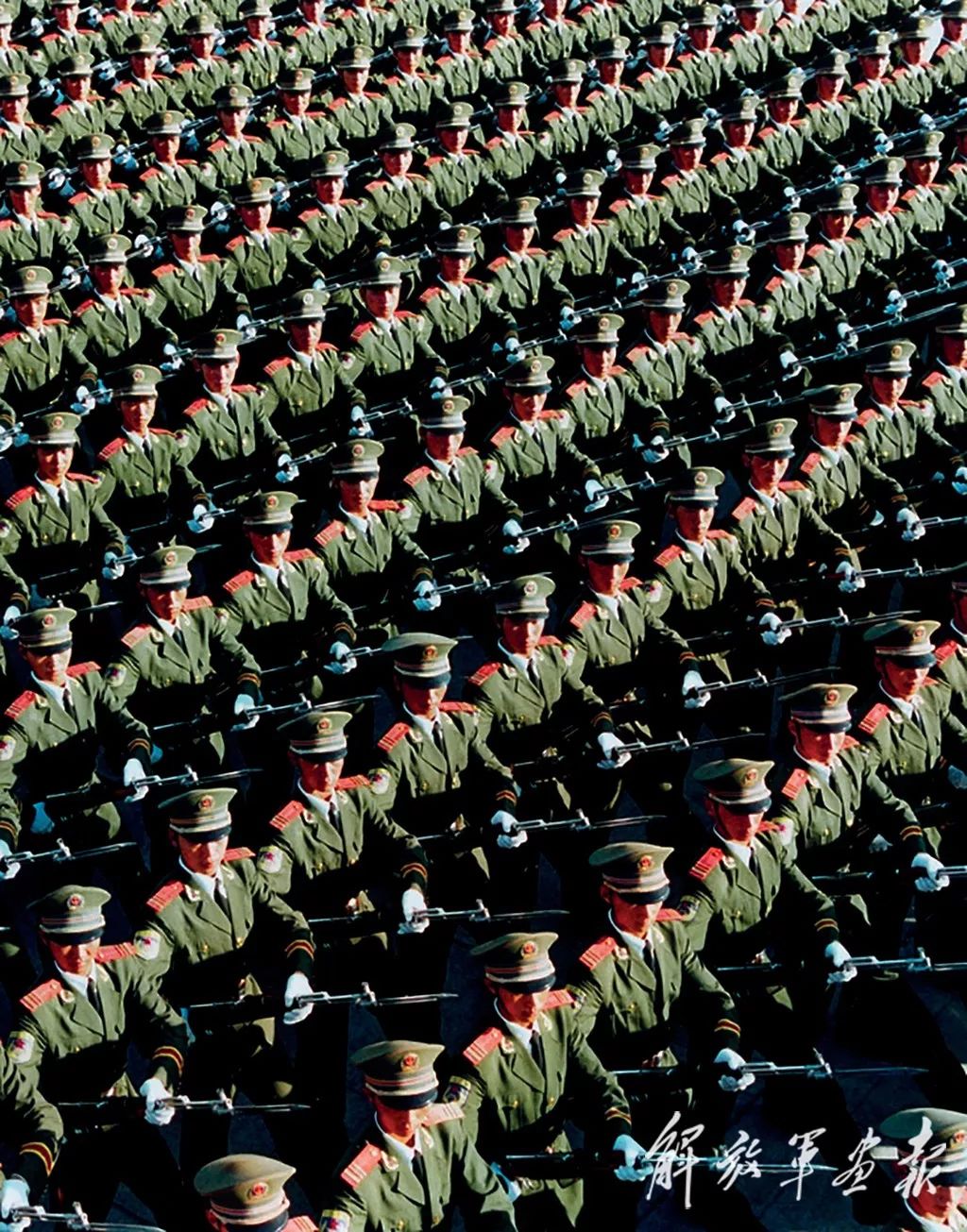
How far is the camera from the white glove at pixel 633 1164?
7348 mm

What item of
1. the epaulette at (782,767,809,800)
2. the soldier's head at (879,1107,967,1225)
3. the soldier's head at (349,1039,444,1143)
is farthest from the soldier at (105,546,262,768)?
the soldier's head at (879,1107,967,1225)

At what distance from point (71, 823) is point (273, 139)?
9354 millimetres

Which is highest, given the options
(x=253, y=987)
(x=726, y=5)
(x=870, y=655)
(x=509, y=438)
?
(x=726, y=5)

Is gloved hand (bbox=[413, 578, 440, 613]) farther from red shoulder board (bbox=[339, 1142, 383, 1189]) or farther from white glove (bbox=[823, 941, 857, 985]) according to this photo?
red shoulder board (bbox=[339, 1142, 383, 1189])

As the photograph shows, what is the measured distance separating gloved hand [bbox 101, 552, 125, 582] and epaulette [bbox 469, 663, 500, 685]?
290 centimetres

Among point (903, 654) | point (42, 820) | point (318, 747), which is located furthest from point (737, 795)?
point (42, 820)

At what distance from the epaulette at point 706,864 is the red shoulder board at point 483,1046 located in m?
1.51

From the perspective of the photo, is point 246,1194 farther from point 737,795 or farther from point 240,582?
point 240,582

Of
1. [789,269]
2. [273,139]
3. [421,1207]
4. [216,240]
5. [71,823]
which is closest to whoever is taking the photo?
[421,1207]

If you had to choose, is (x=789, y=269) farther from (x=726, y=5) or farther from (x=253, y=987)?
(x=253, y=987)

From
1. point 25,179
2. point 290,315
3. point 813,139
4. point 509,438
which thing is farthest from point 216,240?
point 813,139

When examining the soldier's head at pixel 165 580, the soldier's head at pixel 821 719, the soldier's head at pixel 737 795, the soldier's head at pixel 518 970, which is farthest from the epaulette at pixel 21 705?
the soldier's head at pixel 821 719

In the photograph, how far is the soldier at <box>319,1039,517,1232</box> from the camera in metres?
7.04

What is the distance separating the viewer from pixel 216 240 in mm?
15664
